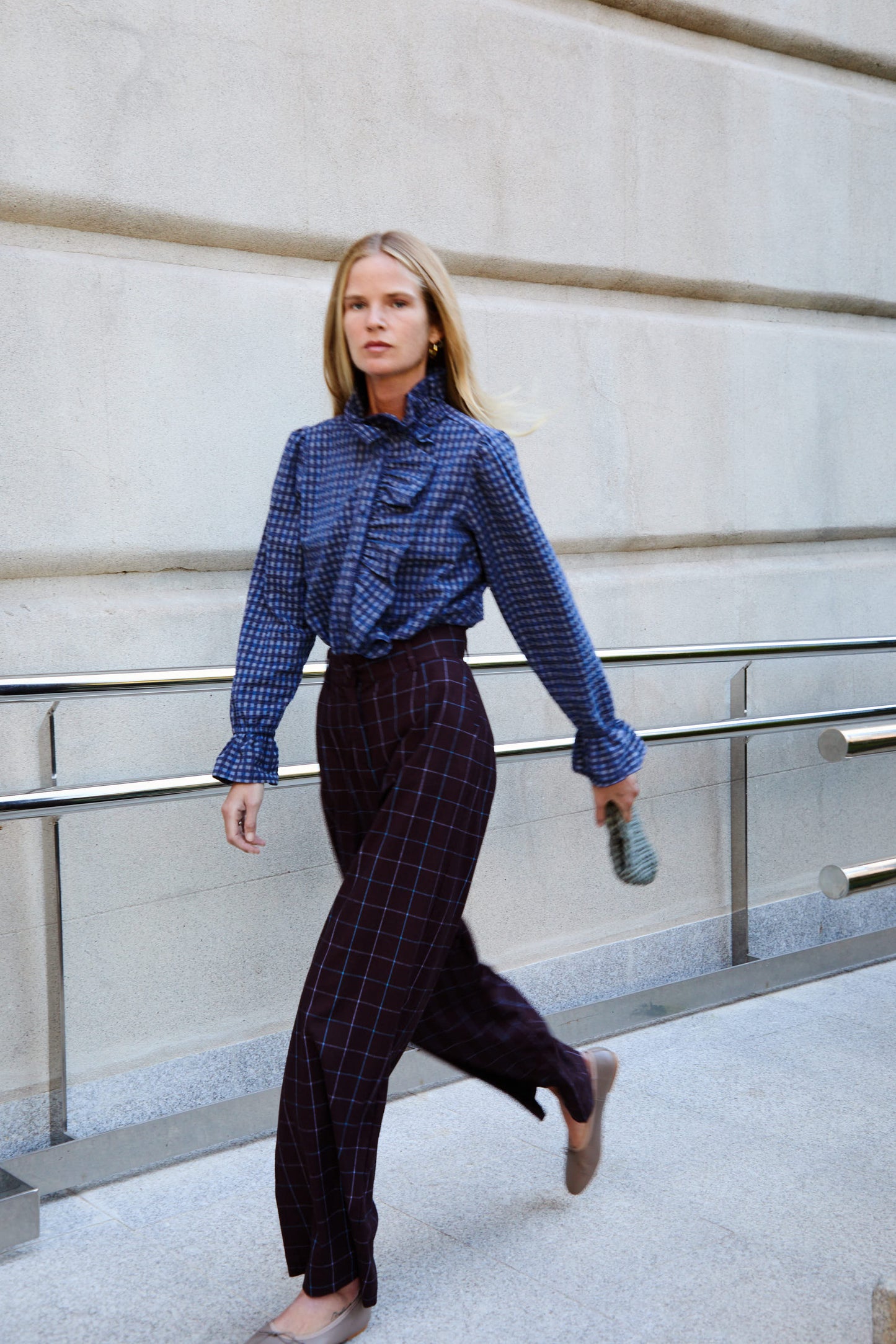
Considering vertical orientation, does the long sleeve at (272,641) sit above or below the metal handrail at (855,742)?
above

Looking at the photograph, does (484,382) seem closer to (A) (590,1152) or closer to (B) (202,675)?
(B) (202,675)

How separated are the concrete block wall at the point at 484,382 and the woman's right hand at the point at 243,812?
746 millimetres

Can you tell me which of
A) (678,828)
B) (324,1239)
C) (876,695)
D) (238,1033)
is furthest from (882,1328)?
(876,695)

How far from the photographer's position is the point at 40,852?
2896 mm

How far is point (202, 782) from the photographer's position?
2.75 meters

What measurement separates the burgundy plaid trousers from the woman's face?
1.45 feet

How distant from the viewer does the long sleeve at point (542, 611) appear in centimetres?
225

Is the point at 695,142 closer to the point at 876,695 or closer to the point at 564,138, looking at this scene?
the point at 564,138

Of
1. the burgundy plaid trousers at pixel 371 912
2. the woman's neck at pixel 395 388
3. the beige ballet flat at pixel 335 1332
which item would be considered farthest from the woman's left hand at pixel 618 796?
the beige ballet flat at pixel 335 1332

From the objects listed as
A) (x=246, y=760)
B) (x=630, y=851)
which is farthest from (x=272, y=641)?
(x=630, y=851)

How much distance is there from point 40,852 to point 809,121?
3343 millimetres

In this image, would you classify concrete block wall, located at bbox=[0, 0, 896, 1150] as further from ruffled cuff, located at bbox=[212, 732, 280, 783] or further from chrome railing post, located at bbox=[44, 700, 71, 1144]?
ruffled cuff, located at bbox=[212, 732, 280, 783]

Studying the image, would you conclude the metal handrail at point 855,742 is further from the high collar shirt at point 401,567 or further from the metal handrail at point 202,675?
the metal handrail at point 202,675

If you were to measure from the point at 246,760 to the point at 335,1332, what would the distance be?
89 cm
